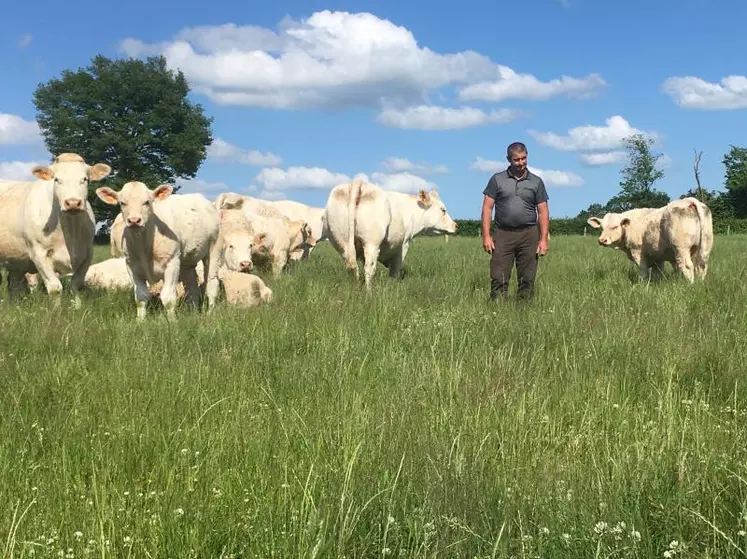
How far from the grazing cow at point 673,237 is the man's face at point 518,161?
359 centimetres

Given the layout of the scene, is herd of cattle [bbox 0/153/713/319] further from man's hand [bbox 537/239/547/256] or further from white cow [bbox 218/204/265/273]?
man's hand [bbox 537/239/547/256]

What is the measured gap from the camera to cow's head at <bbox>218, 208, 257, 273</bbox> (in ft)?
35.1

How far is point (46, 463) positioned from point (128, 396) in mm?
1008

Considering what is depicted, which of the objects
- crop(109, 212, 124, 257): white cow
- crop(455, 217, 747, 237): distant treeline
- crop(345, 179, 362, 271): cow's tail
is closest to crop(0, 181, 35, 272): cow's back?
crop(109, 212, 124, 257): white cow

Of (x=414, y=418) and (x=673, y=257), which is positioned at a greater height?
(x=673, y=257)

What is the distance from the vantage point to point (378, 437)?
3314 millimetres

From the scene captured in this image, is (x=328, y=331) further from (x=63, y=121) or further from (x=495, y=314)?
(x=63, y=121)

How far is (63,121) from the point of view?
45.6 m

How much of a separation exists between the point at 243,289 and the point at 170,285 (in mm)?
1400

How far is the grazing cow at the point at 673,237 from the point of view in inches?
417

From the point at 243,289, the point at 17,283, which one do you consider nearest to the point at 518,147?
the point at 243,289

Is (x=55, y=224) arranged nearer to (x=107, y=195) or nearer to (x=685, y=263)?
Answer: (x=107, y=195)

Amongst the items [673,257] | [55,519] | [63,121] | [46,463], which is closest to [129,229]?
[46,463]

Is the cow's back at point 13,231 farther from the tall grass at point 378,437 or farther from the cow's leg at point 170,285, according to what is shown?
the tall grass at point 378,437
